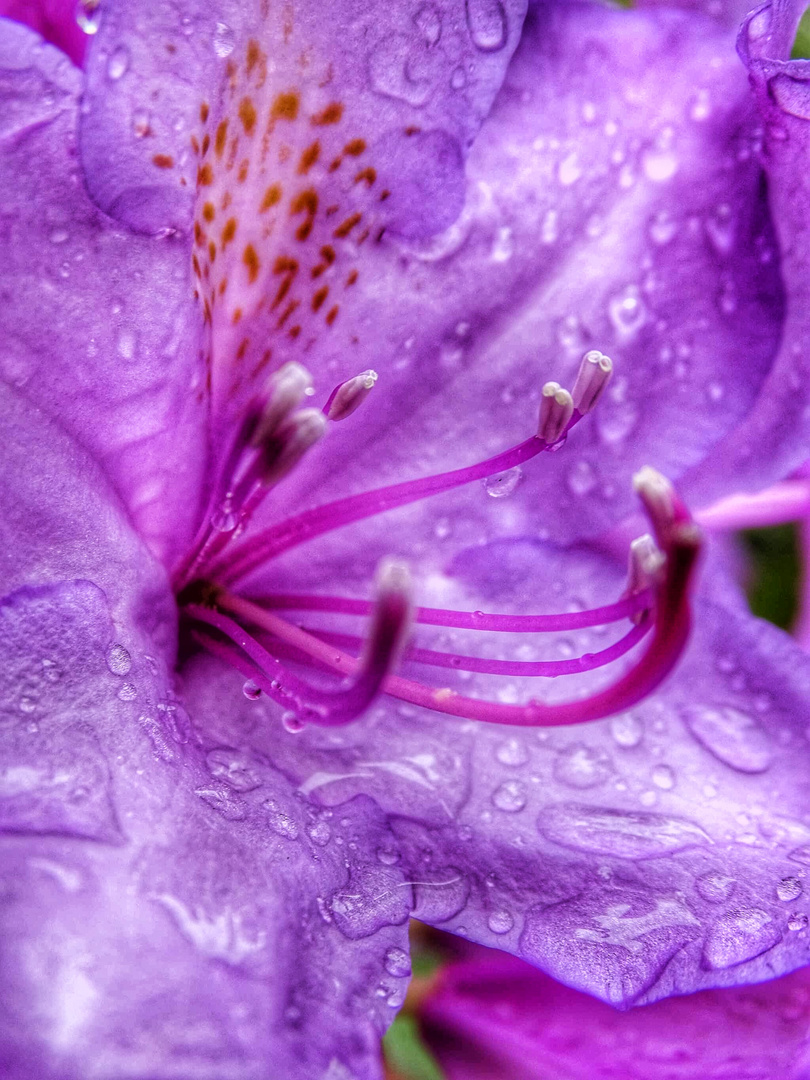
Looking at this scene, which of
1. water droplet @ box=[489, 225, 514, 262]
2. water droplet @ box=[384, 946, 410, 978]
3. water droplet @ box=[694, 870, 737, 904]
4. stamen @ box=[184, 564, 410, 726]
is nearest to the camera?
stamen @ box=[184, 564, 410, 726]

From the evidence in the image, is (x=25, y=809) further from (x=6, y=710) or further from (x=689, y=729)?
(x=689, y=729)

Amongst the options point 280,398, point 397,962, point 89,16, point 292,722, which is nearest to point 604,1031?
point 397,962

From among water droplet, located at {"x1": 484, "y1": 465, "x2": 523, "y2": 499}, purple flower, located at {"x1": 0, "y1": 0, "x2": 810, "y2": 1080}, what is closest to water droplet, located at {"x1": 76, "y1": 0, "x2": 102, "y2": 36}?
purple flower, located at {"x1": 0, "y1": 0, "x2": 810, "y2": 1080}

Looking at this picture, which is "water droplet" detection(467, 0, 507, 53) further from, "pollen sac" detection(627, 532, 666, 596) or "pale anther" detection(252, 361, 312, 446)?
"pollen sac" detection(627, 532, 666, 596)

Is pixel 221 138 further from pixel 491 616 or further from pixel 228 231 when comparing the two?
pixel 491 616

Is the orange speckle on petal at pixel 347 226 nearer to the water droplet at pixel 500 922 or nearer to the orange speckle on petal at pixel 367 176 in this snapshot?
the orange speckle on petal at pixel 367 176
